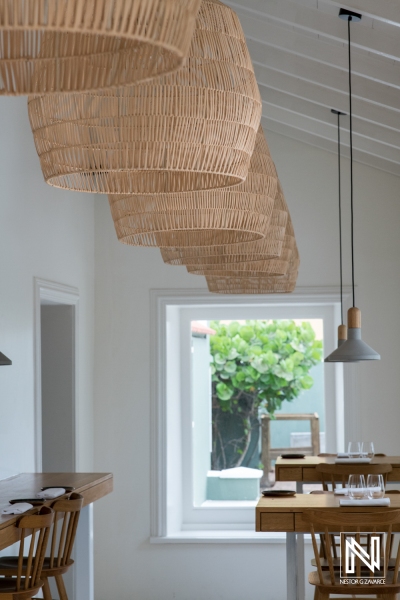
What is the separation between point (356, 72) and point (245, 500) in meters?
4.29

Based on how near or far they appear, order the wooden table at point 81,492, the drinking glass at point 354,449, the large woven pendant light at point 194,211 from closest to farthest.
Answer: the large woven pendant light at point 194,211, the wooden table at point 81,492, the drinking glass at point 354,449

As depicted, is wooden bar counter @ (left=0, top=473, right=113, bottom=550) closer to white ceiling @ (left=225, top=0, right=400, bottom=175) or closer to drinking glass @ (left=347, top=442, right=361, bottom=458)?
drinking glass @ (left=347, top=442, right=361, bottom=458)

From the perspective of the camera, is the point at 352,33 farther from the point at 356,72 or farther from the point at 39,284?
the point at 39,284

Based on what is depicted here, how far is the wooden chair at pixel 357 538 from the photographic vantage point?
381cm

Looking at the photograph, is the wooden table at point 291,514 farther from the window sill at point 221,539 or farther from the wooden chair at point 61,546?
the window sill at point 221,539

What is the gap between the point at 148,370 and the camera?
23.5 ft

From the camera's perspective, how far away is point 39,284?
557cm

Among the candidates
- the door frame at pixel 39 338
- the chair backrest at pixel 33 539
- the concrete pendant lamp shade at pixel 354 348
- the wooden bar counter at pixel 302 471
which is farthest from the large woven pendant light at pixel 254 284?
the chair backrest at pixel 33 539

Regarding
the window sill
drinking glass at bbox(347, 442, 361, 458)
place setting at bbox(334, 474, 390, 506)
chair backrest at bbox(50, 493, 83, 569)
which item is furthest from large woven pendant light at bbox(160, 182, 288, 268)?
the window sill

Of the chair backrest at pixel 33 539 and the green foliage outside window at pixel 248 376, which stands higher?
the green foliage outside window at pixel 248 376

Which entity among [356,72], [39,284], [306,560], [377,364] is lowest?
[306,560]

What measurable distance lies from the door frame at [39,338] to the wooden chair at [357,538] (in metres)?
2.11

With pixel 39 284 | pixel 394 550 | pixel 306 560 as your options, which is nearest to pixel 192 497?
pixel 306 560

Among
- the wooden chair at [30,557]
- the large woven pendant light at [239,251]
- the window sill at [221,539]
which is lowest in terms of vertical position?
the window sill at [221,539]
